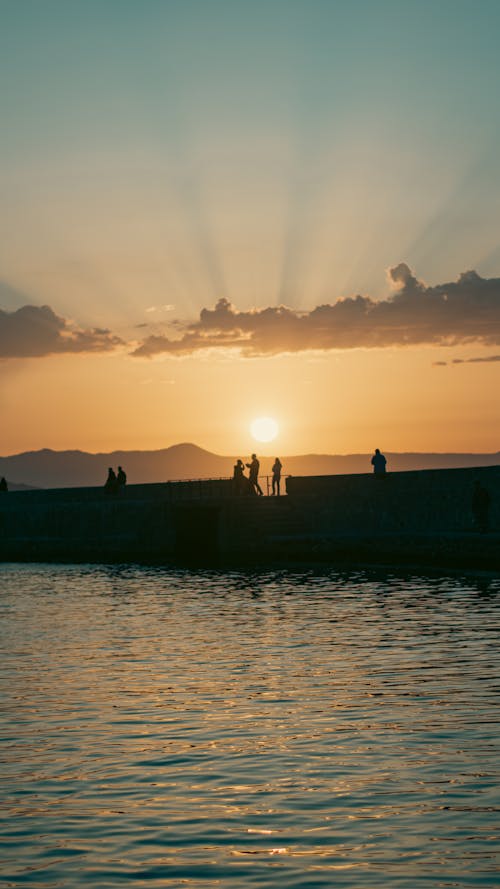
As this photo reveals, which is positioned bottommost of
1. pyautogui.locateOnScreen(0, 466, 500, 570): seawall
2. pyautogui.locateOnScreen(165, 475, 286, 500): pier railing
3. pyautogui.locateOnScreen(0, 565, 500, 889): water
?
pyautogui.locateOnScreen(0, 565, 500, 889): water

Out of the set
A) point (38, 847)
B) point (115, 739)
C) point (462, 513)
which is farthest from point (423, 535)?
point (38, 847)

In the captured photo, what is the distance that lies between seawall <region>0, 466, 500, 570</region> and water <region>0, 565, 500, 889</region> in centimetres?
1450

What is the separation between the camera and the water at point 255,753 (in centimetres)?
980

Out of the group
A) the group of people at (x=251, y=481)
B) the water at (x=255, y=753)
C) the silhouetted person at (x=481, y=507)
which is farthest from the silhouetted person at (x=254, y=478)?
the water at (x=255, y=753)

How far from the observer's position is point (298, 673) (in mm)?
19609

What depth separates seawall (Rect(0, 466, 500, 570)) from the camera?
4222cm

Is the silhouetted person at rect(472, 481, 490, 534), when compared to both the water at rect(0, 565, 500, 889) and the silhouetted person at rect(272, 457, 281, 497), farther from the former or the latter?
the silhouetted person at rect(272, 457, 281, 497)

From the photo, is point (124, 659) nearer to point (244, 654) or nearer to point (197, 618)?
point (244, 654)

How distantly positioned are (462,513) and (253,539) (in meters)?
13.0

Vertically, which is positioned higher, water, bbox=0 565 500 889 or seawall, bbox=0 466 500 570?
seawall, bbox=0 466 500 570

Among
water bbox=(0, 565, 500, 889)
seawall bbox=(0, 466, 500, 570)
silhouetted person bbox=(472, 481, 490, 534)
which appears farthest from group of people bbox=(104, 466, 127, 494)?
water bbox=(0, 565, 500, 889)

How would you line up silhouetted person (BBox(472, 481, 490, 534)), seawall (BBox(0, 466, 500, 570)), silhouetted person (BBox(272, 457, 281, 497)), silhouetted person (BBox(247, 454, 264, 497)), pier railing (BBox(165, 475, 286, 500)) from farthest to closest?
pier railing (BBox(165, 475, 286, 500)) < silhouetted person (BBox(247, 454, 264, 497)) < silhouetted person (BBox(272, 457, 281, 497)) < seawall (BBox(0, 466, 500, 570)) < silhouetted person (BBox(472, 481, 490, 534))

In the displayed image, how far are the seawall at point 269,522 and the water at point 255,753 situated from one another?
571 inches

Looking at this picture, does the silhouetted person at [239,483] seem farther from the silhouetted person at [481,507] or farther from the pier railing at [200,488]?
the silhouetted person at [481,507]
